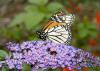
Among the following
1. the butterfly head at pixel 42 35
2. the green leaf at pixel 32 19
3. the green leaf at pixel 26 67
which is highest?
the green leaf at pixel 32 19

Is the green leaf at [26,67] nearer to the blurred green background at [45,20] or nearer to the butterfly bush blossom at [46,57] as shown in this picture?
the butterfly bush blossom at [46,57]

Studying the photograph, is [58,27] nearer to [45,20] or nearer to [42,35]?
[42,35]

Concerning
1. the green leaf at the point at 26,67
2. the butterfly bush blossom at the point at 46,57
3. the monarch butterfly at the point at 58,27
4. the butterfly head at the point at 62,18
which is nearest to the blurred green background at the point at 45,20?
the monarch butterfly at the point at 58,27

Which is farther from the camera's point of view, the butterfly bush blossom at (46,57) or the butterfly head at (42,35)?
the butterfly head at (42,35)

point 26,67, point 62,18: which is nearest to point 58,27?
point 62,18

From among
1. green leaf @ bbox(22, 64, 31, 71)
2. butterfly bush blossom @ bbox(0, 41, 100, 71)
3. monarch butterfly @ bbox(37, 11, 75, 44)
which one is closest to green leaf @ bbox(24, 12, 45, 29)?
monarch butterfly @ bbox(37, 11, 75, 44)

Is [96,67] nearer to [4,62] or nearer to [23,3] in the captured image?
[4,62]
